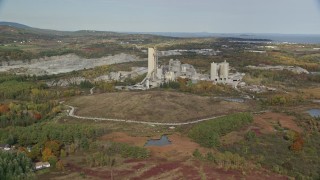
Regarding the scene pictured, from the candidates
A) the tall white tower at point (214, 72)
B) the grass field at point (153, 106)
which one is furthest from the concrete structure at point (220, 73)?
the grass field at point (153, 106)

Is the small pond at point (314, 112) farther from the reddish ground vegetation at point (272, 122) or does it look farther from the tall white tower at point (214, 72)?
the tall white tower at point (214, 72)

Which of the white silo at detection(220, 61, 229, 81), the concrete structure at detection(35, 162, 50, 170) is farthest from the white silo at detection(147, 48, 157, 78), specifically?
the concrete structure at detection(35, 162, 50, 170)

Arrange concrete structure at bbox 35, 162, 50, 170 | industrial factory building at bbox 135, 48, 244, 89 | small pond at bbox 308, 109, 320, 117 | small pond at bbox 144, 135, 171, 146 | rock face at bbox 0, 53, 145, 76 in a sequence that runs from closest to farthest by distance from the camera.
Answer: concrete structure at bbox 35, 162, 50, 170 → small pond at bbox 144, 135, 171, 146 → small pond at bbox 308, 109, 320, 117 → industrial factory building at bbox 135, 48, 244, 89 → rock face at bbox 0, 53, 145, 76

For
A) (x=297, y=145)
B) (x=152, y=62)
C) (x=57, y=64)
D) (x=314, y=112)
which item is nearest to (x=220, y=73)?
(x=152, y=62)

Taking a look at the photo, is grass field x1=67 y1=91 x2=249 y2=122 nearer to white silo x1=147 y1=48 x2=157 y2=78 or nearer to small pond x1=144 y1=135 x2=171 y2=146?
small pond x1=144 y1=135 x2=171 y2=146

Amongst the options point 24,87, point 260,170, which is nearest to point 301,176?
point 260,170

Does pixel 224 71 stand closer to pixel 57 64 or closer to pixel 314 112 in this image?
pixel 314 112
